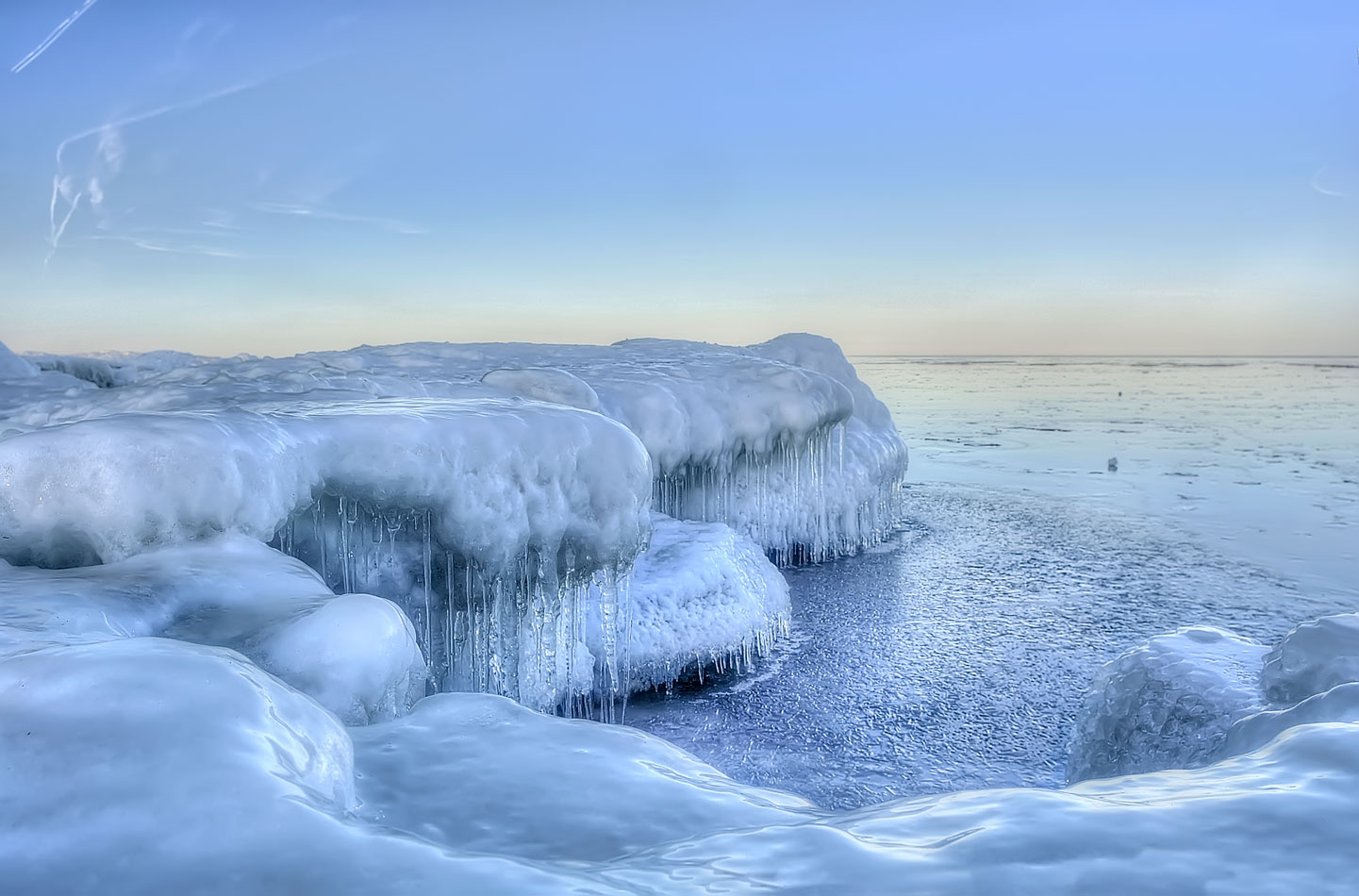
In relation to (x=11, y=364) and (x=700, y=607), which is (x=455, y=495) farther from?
(x=11, y=364)

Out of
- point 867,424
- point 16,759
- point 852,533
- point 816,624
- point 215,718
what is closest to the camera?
point 16,759

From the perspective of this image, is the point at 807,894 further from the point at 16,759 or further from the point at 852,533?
the point at 852,533

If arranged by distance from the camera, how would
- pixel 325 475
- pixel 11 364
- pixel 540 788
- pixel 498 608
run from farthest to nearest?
1. pixel 11 364
2. pixel 498 608
3. pixel 325 475
4. pixel 540 788

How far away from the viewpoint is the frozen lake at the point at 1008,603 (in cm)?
486

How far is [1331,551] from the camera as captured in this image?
9695mm

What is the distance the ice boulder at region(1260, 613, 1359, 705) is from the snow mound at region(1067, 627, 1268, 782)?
0.12m

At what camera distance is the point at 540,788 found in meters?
1.67

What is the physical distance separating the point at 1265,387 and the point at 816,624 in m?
43.2

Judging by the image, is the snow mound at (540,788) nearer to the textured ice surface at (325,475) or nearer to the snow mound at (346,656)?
the snow mound at (346,656)

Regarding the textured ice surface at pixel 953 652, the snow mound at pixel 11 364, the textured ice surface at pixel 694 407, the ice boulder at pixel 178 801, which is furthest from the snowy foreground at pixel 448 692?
the snow mound at pixel 11 364

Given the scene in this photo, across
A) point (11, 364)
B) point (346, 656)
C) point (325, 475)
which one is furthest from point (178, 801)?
point (11, 364)

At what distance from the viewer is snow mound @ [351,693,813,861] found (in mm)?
1484

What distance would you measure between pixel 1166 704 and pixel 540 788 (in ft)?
9.69

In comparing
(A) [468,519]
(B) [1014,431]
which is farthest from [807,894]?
(B) [1014,431]
